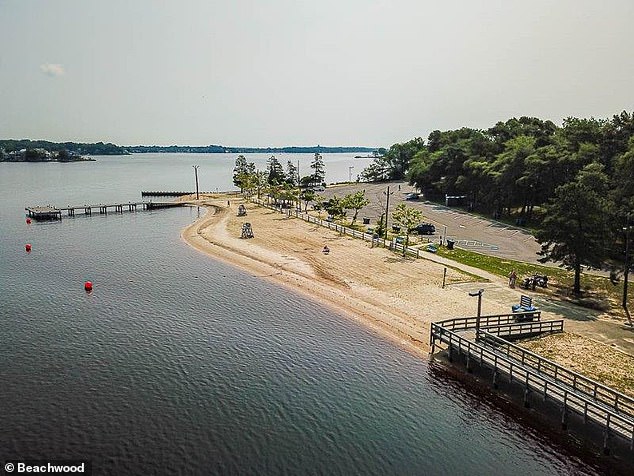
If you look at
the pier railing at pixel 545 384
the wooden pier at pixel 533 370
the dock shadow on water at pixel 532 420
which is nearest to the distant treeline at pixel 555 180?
the wooden pier at pixel 533 370

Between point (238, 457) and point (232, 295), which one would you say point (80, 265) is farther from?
point (238, 457)

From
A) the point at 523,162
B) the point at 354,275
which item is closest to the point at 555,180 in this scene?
the point at 523,162

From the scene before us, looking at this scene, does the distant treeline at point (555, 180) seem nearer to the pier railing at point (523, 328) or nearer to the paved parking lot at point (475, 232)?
the paved parking lot at point (475, 232)

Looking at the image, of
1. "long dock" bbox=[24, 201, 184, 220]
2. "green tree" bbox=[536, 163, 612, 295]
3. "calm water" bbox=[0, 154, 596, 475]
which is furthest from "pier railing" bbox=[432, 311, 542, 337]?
"long dock" bbox=[24, 201, 184, 220]

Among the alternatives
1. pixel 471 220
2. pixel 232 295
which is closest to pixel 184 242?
pixel 232 295

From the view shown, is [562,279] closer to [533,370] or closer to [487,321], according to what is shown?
[487,321]
